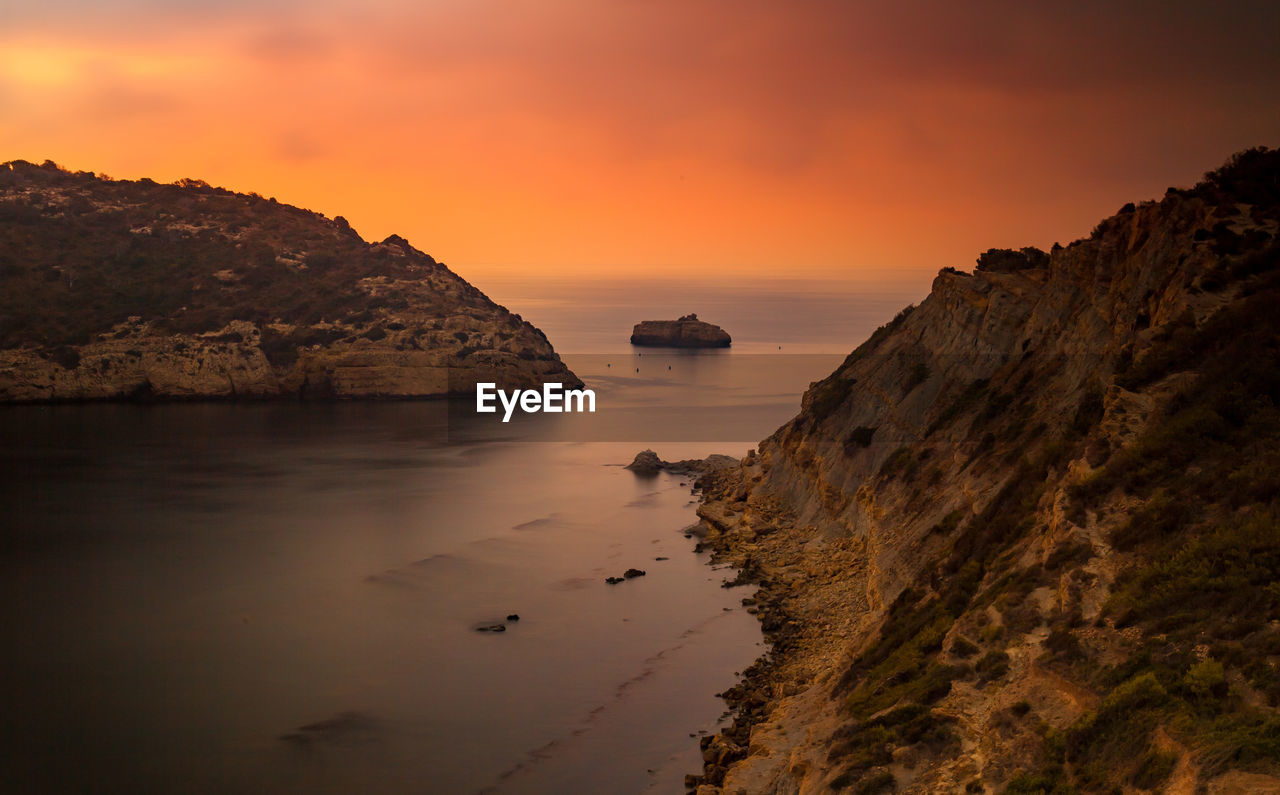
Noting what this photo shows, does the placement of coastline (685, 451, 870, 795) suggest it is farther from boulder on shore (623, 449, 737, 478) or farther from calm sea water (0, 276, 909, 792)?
boulder on shore (623, 449, 737, 478)

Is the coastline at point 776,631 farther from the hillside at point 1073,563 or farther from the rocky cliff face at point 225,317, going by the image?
the rocky cliff face at point 225,317

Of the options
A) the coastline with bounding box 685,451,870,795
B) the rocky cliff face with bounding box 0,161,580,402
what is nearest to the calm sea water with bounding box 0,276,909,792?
the coastline with bounding box 685,451,870,795

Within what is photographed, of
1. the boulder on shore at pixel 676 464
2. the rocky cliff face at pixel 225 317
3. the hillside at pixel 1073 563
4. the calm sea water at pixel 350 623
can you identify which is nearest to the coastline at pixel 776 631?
the hillside at pixel 1073 563

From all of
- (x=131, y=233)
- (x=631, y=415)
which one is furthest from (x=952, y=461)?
(x=131, y=233)

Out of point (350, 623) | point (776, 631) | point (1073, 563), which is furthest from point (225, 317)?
point (1073, 563)

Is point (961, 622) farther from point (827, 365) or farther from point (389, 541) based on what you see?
point (827, 365)

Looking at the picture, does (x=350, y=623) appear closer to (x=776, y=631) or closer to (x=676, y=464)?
(x=776, y=631)

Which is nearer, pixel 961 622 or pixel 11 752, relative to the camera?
pixel 961 622
